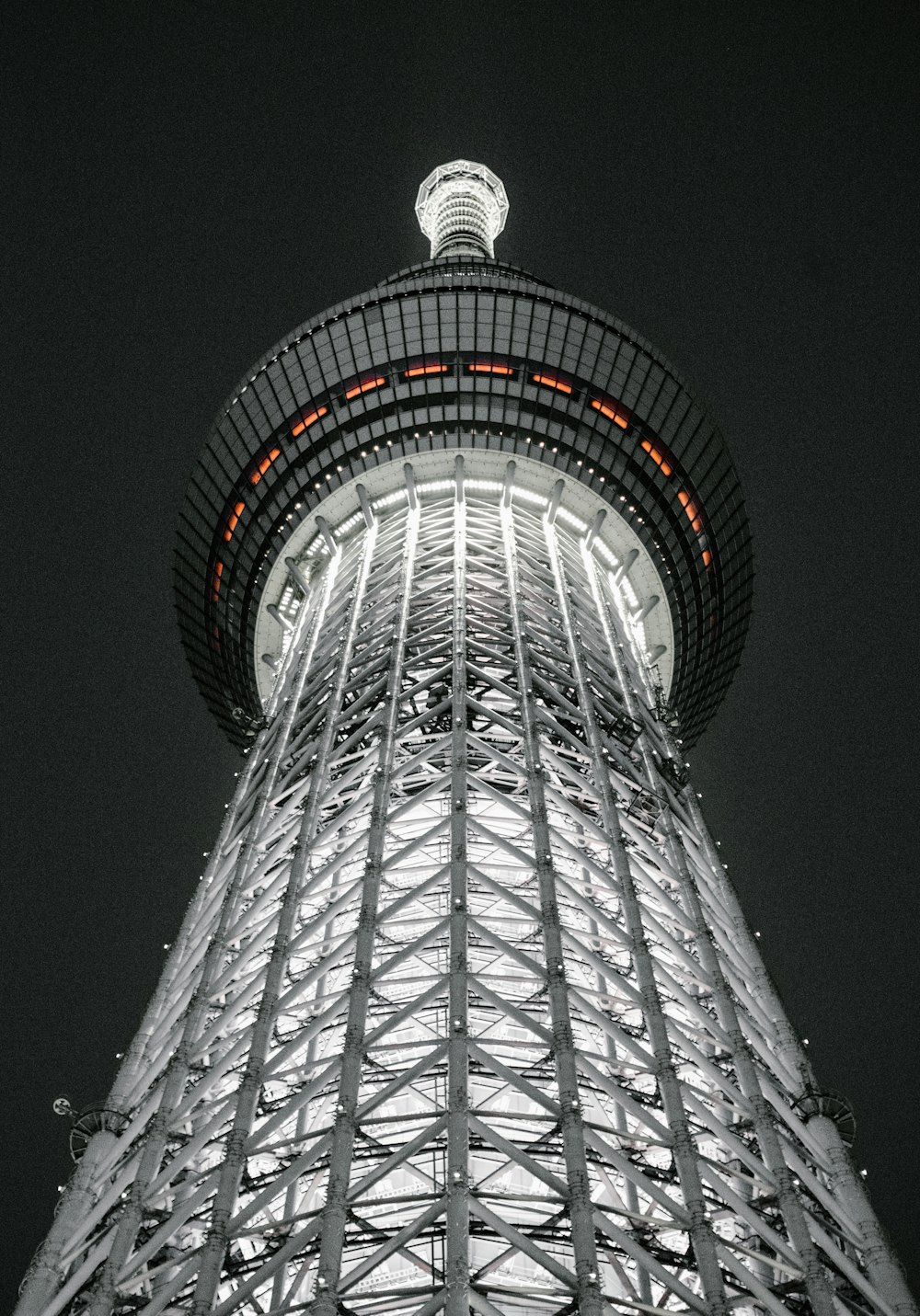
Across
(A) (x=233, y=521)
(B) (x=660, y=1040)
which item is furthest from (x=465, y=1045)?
(A) (x=233, y=521)

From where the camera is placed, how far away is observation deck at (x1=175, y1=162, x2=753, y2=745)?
196ft

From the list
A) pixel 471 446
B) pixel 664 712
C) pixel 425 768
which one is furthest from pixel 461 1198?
pixel 471 446

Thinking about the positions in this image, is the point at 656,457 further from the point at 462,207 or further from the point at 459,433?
the point at 462,207

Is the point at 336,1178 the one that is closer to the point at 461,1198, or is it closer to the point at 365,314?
the point at 461,1198

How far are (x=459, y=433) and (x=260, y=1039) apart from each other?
124 ft

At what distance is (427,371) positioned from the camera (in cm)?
6116

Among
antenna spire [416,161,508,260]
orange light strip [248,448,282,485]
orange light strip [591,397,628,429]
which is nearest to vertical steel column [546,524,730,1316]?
orange light strip [591,397,628,429]

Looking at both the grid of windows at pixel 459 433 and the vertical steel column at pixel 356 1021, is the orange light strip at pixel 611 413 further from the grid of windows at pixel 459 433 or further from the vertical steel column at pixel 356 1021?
the vertical steel column at pixel 356 1021

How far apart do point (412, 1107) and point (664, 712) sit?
64.9 ft

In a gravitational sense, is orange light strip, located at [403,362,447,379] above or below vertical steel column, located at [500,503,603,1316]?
above

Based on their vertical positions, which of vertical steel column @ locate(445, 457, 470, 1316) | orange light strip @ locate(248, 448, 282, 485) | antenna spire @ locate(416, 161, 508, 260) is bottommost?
vertical steel column @ locate(445, 457, 470, 1316)

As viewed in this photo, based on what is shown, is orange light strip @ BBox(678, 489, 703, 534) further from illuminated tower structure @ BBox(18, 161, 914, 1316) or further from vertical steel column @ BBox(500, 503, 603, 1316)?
vertical steel column @ BBox(500, 503, 603, 1316)

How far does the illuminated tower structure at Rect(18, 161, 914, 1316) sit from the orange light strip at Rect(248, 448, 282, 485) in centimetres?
14

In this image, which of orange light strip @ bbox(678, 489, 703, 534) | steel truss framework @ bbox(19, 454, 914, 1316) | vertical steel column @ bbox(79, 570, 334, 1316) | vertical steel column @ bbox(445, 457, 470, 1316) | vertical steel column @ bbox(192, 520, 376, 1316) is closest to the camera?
vertical steel column @ bbox(445, 457, 470, 1316)
